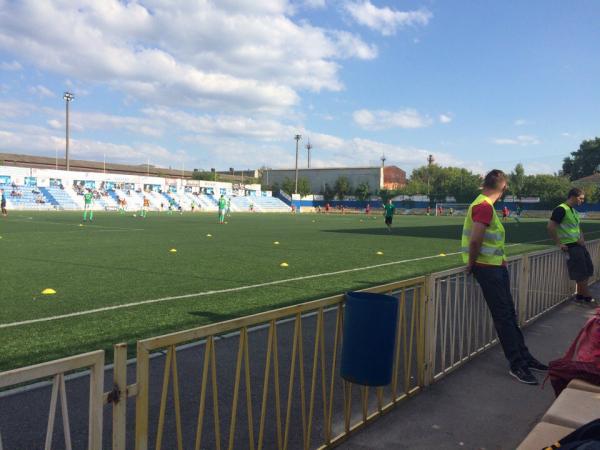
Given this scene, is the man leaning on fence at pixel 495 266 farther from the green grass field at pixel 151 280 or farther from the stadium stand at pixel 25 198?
the stadium stand at pixel 25 198

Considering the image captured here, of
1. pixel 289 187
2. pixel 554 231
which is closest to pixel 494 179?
pixel 554 231

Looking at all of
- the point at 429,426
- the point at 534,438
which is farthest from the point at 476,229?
the point at 534,438

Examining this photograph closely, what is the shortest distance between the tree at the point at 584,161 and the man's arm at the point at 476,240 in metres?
101

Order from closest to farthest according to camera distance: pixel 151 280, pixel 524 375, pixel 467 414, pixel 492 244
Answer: pixel 467 414 < pixel 524 375 < pixel 492 244 < pixel 151 280

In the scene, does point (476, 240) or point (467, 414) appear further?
point (476, 240)

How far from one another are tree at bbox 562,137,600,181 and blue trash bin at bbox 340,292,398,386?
10272cm

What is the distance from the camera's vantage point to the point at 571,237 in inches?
295

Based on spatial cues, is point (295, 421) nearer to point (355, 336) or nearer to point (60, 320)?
point (355, 336)

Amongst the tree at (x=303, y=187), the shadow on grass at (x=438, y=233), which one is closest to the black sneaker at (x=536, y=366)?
the shadow on grass at (x=438, y=233)

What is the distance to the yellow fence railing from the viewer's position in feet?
7.12

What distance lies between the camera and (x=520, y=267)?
6.35 meters

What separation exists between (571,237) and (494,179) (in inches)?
144

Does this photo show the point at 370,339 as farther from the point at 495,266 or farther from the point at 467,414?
the point at 495,266

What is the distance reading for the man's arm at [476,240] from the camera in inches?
180
